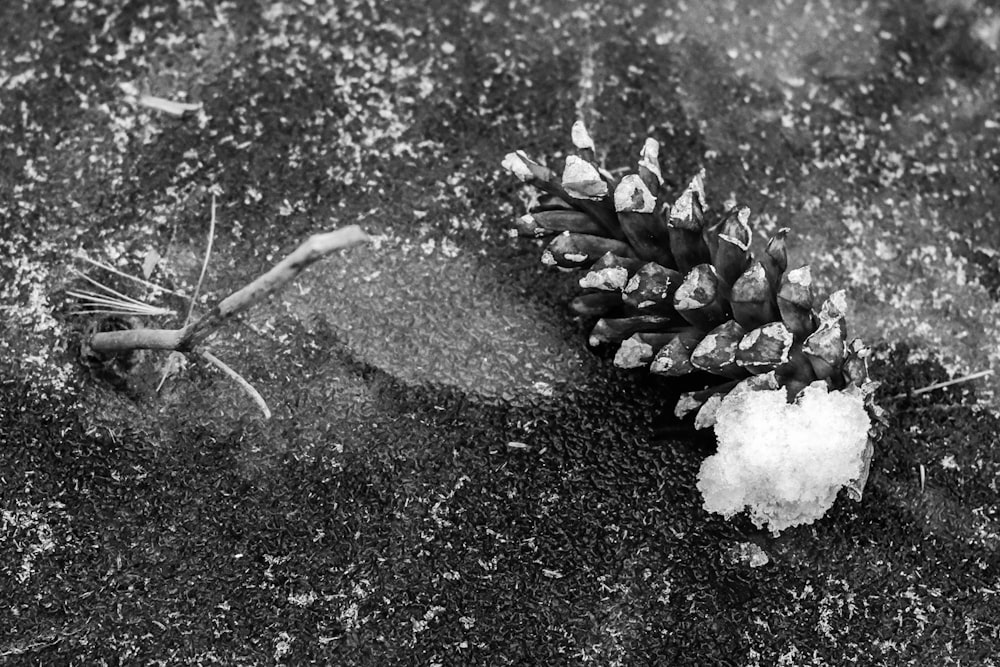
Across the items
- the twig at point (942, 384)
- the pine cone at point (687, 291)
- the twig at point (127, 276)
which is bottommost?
the twig at point (942, 384)

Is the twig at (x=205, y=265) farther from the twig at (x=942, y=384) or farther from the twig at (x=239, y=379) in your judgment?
the twig at (x=942, y=384)

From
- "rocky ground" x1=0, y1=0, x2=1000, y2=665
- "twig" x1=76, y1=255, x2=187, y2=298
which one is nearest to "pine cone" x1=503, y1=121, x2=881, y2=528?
"rocky ground" x1=0, y1=0, x2=1000, y2=665

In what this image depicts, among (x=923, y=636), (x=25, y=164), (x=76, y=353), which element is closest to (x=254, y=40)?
(x=25, y=164)

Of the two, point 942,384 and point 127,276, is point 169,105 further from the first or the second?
point 942,384

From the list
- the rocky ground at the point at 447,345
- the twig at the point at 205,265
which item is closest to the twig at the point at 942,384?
the rocky ground at the point at 447,345

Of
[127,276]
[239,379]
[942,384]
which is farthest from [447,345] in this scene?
[942,384]

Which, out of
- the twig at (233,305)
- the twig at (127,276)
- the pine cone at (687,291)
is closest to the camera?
the twig at (233,305)

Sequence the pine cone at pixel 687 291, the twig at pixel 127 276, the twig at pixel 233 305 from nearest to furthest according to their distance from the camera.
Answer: the twig at pixel 233 305, the pine cone at pixel 687 291, the twig at pixel 127 276
